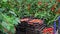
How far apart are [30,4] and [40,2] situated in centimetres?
27

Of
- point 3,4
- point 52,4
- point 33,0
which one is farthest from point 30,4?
point 3,4

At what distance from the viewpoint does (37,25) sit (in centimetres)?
427

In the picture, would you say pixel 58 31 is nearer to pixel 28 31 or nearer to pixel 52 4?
pixel 28 31

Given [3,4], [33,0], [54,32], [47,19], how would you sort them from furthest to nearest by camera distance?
[33,0], [47,19], [54,32], [3,4]

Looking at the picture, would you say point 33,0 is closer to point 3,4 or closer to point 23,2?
point 23,2

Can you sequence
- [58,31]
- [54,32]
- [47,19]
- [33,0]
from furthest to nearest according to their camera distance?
[33,0] → [47,19] → [58,31] → [54,32]

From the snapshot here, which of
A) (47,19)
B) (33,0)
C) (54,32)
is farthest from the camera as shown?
(33,0)

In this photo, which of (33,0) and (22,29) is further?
(33,0)

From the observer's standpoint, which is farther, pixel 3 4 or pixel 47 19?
pixel 47 19

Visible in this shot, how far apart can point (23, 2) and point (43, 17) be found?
2.42 ft

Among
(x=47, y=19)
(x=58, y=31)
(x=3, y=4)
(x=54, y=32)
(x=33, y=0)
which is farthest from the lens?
(x=33, y=0)

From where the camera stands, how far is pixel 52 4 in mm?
5105

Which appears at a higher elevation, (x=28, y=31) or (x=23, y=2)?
(x=23, y=2)

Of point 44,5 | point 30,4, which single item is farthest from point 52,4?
point 30,4
